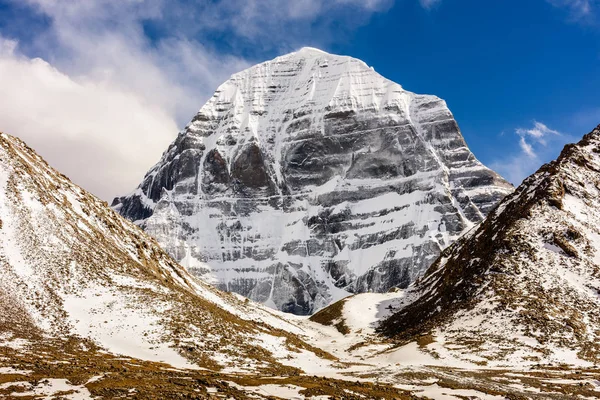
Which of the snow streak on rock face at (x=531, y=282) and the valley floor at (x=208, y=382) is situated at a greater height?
the snow streak on rock face at (x=531, y=282)

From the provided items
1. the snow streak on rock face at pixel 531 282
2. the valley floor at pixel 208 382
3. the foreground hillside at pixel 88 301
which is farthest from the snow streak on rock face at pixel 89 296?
the snow streak on rock face at pixel 531 282

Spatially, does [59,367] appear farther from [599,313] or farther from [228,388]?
[599,313]

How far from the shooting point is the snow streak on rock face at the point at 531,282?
6512 centimetres

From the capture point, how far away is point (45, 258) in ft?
207

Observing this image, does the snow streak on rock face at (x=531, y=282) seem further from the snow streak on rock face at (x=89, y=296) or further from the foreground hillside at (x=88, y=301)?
the snow streak on rock face at (x=89, y=296)

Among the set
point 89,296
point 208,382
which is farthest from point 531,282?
point 89,296

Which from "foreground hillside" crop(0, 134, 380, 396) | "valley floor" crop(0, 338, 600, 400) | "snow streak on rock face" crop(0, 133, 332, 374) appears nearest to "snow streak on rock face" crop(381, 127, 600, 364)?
"valley floor" crop(0, 338, 600, 400)

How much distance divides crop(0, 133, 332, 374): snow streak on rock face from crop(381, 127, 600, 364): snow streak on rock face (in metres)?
25.6

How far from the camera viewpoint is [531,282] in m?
79.3

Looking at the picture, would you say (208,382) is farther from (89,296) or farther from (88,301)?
(89,296)

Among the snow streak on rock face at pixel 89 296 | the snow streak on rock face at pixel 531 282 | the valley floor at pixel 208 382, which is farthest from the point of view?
the snow streak on rock face at pixel 531 282

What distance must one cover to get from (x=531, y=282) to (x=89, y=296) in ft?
209

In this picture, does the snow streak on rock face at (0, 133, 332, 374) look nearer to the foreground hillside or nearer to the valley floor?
the foreground hillside

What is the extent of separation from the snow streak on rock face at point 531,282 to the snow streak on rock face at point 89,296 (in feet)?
84.0
